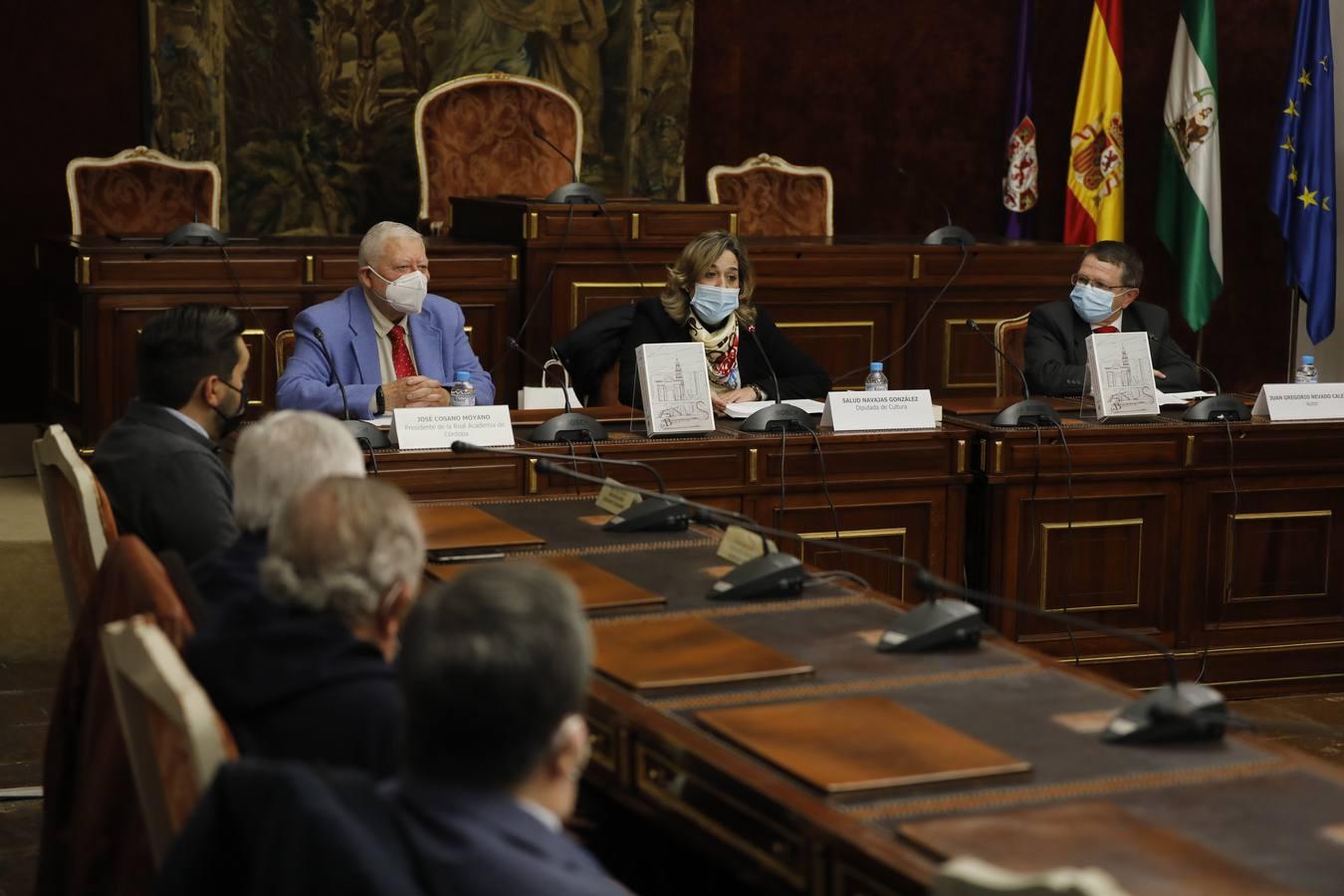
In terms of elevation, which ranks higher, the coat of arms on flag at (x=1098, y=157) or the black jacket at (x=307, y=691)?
the coat of arms on flag at (x=1098, y=157)

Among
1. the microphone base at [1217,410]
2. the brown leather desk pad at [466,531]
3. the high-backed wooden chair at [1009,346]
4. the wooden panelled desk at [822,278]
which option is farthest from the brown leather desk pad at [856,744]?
the wooden panelled desk at [822,278]

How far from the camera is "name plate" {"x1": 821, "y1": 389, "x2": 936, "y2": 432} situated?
15.3 feet

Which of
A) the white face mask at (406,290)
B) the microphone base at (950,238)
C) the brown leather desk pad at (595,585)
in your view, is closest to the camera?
the brown leather desk pad at (595,585)

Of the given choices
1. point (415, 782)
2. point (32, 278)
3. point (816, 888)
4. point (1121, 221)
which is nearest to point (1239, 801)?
point (816, 888)

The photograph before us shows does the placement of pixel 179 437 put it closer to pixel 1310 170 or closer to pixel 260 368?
pixel 260 368

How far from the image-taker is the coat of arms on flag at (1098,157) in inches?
342

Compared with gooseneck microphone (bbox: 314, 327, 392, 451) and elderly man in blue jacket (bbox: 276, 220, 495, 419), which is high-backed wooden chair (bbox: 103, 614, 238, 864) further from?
elderly man in blue jacket (bbox: 276, 220, 495, 419)

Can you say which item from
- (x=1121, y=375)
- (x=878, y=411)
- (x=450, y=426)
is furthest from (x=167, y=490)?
(x=1121, y=375)

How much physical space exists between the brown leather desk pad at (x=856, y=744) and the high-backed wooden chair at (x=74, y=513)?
109 cm

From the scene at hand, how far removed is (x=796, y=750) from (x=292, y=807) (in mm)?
775

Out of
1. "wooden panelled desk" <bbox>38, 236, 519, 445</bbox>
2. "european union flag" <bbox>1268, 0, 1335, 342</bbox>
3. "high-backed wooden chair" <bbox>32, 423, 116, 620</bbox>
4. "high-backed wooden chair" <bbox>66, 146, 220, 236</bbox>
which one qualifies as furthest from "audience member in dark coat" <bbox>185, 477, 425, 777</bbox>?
"european union flag" <bbox>1268, 0, 1335, 342</bbox>

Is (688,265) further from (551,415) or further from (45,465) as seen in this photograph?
(45,465)

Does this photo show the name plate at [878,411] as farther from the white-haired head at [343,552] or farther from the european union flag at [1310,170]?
the european union flag at [1310,170]

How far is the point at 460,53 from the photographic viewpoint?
26.5ft
